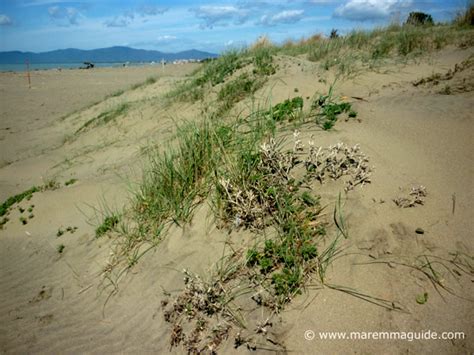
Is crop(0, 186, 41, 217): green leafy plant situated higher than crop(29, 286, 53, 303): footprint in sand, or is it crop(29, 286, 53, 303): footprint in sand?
crop(0, 186, 41, 217): green leafy plant

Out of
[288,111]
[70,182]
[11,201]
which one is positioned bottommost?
[11,201]

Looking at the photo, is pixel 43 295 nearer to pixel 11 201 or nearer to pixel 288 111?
pixel 11 201

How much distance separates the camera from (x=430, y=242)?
257 cm

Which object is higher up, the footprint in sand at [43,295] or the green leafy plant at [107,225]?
the green leafy plant at [107,225]

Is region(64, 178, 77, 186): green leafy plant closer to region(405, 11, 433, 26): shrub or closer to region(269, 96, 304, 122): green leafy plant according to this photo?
region(269, 96, 304, 122): green leafy plant

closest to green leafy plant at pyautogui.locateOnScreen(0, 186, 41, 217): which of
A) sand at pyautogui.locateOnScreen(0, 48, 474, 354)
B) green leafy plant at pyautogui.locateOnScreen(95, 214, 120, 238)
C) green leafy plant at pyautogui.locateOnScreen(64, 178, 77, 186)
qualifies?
sand at pyautogui.locateOnScreen(0, 48, 474, 354)

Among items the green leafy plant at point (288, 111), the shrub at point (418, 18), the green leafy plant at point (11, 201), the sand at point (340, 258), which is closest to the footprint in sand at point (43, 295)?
the sand at point (340, 258)

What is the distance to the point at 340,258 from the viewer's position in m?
2.66

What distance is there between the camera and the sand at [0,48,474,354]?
230cm

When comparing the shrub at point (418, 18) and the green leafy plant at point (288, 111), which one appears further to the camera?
the shrub at point (418, 18)

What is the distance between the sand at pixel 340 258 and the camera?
230 centimetres

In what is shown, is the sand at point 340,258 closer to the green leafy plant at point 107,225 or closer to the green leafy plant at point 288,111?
the green leafy plant at point 107,225

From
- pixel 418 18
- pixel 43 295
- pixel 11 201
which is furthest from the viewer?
pixel 418 18

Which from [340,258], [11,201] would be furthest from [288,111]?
[11,201]
